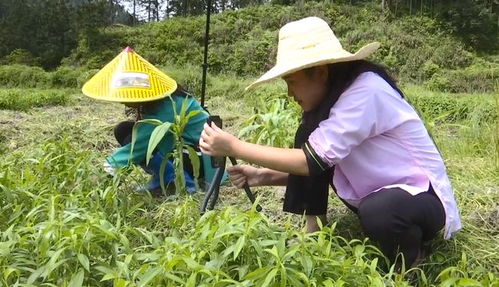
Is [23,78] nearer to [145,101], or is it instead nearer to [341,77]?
[145,101]

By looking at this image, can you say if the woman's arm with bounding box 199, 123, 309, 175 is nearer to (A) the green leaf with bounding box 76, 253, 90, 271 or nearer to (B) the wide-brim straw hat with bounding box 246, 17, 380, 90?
(B) the wide-brim straw hat with bounding box 246, 17, 380, 90

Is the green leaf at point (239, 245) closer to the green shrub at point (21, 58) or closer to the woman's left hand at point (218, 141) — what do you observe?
the woman's left hand at point (218, 141)

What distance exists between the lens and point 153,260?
4.01 ft

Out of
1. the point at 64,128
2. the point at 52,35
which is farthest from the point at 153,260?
the point at 52,35

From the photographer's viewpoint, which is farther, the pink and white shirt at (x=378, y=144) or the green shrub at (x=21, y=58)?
the green shrub at (x=21, y=58)

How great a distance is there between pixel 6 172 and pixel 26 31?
23.0 meters

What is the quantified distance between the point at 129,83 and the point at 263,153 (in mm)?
871

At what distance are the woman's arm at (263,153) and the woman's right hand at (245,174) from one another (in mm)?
252

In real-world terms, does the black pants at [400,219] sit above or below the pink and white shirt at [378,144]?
below

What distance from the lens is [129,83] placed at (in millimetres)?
2035

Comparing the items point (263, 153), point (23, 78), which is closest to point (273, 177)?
point (263, 153)

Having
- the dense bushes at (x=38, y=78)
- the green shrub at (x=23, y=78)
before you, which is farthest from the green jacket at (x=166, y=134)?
the green shrub at (x=23, y=78)

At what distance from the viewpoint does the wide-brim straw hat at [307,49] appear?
4.44 feet

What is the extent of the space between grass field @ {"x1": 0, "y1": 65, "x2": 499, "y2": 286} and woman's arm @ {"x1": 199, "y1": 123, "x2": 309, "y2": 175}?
152 millimetres
